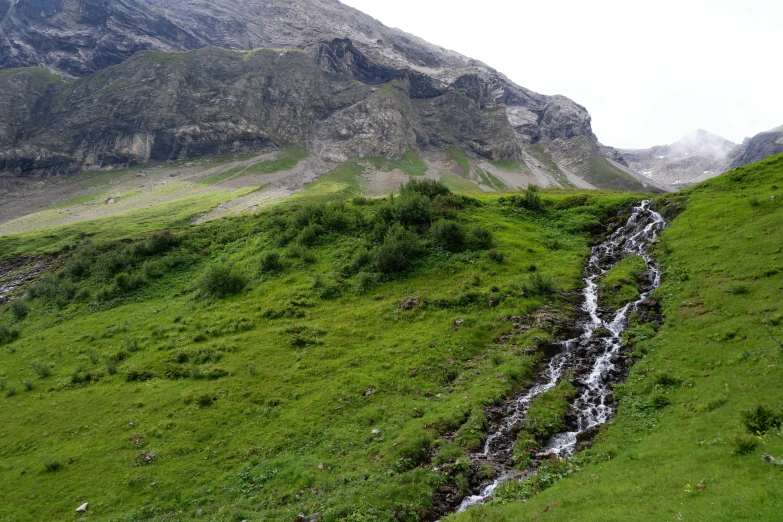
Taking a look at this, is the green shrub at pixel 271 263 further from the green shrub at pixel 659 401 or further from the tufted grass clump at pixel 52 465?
the green shrub at pixel 659 401

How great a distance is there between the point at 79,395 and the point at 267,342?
16.0 metres

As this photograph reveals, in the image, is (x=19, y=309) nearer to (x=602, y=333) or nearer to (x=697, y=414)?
(x=602, y=333)

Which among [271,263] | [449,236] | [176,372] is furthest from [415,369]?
[271,263]

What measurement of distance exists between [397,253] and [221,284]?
77.5 feet

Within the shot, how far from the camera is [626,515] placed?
15281mm

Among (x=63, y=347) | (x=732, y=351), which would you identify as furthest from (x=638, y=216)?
(x=63, y=347)

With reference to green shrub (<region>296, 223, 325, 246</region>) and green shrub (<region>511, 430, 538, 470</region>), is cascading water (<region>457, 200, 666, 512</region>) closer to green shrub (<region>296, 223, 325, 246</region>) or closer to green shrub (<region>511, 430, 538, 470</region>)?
green shrub (<region>511, 430, 538, 470</region>)

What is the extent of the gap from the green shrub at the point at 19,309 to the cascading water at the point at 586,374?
6437cm

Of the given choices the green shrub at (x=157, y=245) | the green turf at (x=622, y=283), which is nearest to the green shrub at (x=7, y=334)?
the green shrub at (x=157, y=245)

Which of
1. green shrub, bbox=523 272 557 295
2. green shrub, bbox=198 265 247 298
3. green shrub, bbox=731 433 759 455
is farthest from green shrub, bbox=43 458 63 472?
green shrub, bbox=523 272 557 295

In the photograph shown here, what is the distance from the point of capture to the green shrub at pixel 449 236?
55.7 meters

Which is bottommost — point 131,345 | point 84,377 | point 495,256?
point 84,377

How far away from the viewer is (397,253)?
170ft

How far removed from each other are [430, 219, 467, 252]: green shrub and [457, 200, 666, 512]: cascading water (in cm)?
1669
